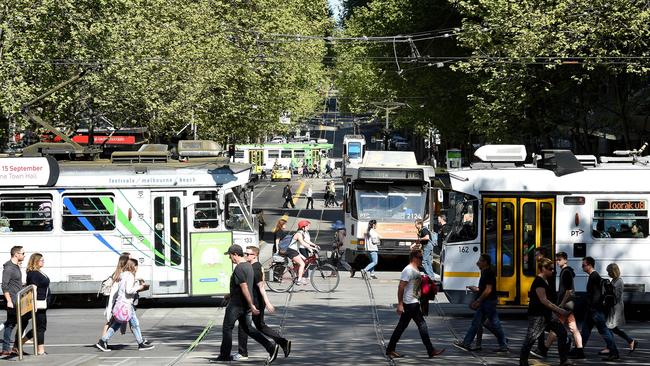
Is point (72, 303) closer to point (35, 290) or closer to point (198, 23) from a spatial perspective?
point (35, 290)

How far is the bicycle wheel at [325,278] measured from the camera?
30344mm

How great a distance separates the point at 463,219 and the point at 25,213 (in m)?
9.21

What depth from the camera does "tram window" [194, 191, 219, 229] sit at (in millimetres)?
27547

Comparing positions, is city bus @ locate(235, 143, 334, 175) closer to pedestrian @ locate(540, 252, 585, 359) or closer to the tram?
the tram

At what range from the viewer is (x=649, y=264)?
25.2 metres

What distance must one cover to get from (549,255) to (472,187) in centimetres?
202

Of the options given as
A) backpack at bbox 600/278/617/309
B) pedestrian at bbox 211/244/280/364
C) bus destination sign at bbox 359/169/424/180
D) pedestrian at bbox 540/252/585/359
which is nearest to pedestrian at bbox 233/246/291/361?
pedestrian at bbox 211/244/280/364

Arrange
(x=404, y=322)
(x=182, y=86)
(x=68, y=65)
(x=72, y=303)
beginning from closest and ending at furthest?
1. (x=404, y=322)
2. (x=72, y=303)
3. (x=68, y=65)
4. (x=182, y=86)

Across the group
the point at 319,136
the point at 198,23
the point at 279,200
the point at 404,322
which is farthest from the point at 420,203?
the point at 319,136

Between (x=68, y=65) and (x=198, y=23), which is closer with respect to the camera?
(x=68, y=65)

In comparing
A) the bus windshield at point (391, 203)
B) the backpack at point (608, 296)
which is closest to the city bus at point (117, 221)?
the bus windshield at point (391, 203)

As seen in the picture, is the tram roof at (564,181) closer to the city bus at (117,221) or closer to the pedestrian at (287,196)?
the city bus at (117,221)

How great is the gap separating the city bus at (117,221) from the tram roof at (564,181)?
562cm

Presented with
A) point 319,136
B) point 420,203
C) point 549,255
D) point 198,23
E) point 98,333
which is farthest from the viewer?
point 319,136
